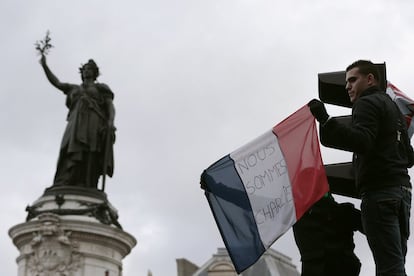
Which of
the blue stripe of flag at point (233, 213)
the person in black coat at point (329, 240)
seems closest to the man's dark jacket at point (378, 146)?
the person in black coat at point (329, 240)

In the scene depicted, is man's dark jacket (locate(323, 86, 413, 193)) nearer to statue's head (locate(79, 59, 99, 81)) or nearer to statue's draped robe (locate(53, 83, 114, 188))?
statue's draped robe (locate(53, 83, 114, 188))

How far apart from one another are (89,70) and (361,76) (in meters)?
22.3

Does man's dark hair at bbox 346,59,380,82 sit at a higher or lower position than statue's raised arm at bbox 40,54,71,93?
lower

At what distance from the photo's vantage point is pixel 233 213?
20.2 feet

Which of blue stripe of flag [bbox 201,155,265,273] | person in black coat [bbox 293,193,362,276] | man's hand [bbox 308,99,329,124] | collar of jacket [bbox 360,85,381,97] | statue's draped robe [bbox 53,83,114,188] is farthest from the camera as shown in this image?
statue's draped robe [bbox 53,83,114,188]

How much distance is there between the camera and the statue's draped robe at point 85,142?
2586cm

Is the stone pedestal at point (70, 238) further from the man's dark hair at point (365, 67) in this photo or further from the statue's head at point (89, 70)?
the man's dark hair at point (365, 67)

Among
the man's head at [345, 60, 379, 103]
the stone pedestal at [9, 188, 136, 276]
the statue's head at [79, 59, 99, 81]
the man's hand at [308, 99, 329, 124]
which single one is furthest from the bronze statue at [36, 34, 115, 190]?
the man's hand at [308, 99, 329, 124]

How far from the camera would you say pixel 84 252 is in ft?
77.3

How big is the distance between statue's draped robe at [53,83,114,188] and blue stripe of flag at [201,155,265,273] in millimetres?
19615

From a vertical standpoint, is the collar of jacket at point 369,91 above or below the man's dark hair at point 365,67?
below

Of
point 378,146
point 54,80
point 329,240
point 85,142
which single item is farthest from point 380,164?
point 54,80

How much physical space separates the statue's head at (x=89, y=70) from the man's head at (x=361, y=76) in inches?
876

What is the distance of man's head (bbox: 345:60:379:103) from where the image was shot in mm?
5406
